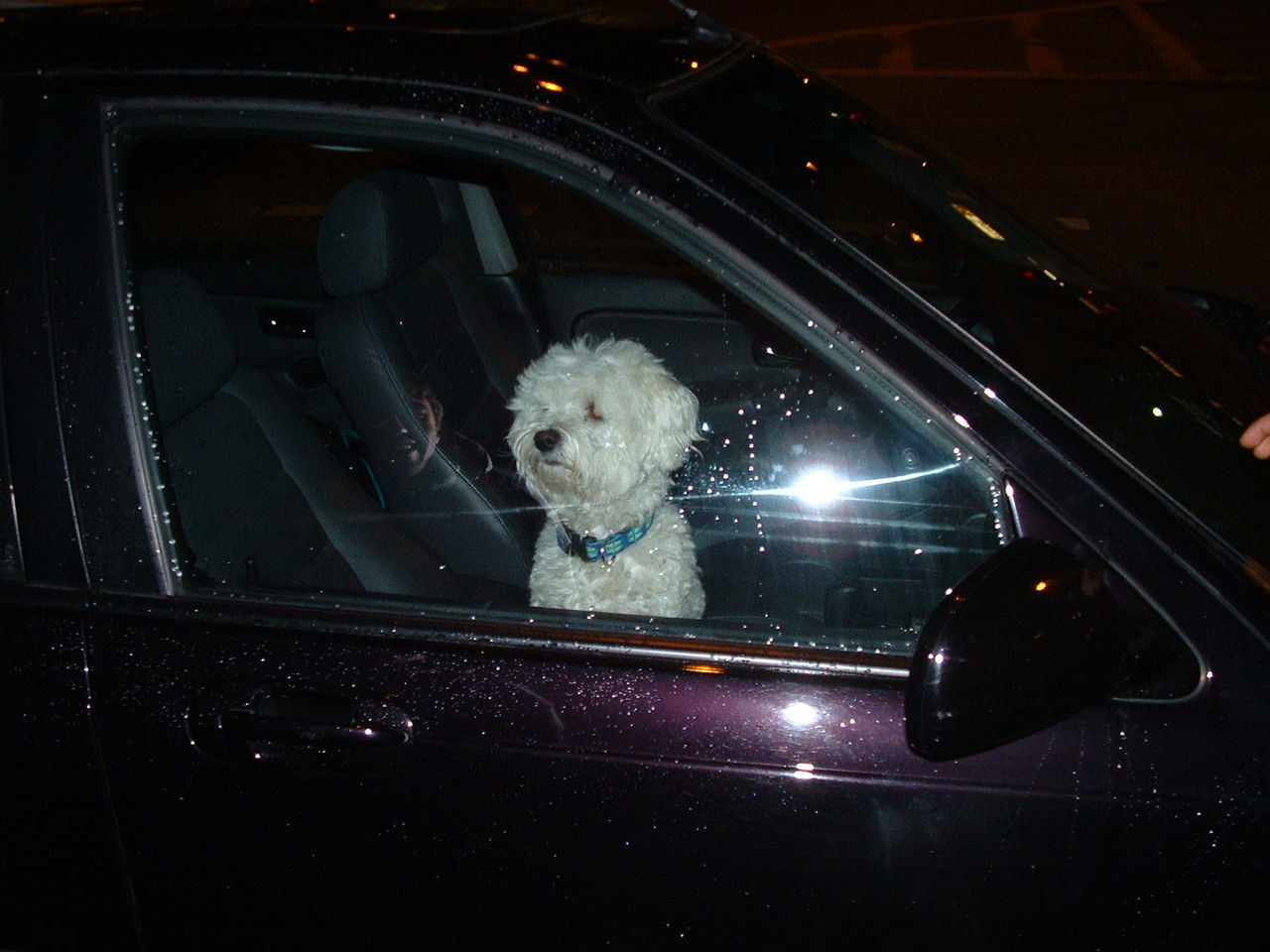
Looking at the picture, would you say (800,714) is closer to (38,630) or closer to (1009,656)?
(1009,656)

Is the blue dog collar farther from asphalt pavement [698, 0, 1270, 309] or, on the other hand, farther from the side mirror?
asphalt pavement [698, 0, 1270, 309]

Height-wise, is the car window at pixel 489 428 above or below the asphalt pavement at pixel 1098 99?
below

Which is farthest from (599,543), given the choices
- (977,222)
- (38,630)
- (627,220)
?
(38,630)

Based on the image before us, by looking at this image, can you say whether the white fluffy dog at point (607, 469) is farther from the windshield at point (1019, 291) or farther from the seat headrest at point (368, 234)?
the windshield at point (1019, 291)

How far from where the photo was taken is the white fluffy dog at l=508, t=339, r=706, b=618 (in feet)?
9.16

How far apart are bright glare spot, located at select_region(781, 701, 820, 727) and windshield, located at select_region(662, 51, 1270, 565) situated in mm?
566

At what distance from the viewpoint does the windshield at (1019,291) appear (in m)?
1.71

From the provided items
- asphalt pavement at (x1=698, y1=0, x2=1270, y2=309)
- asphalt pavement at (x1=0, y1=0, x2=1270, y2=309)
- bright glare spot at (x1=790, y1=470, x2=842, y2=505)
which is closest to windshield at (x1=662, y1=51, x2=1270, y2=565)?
bright glare spot at (x1=790, y1=470, x2=842, y2=505)

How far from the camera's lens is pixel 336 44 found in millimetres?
1680

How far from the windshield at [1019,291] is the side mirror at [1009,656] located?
342mm

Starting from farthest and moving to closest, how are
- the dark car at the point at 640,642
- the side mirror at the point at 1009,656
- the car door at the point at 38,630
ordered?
1. the car door at the point at 38,630
2. the dark car at the point at 640,642
3. the side mirror at the point at 1009,656

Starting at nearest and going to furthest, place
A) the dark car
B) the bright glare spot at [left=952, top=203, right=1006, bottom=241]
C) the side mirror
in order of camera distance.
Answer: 1. the side mirror
2. the dark car
3. the bright glare spot at [left=952, top=203, right=1006, bottom=241]

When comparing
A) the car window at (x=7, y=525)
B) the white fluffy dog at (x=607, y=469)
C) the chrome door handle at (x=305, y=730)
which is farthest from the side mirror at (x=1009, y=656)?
the white fluffy dog at (x=607, y=469)

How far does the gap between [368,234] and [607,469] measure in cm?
80
